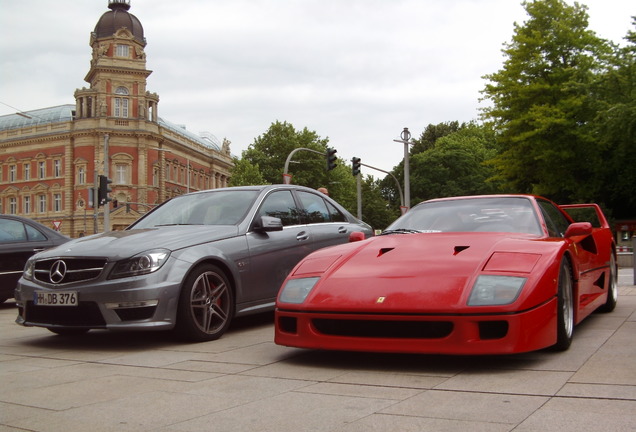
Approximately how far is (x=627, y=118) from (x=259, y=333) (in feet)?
73.3

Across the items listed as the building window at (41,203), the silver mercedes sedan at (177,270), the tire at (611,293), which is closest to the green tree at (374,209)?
the building window at (41,203)

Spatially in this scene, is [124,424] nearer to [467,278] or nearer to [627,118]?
[467,278]

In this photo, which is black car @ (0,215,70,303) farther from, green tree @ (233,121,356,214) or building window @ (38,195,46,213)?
building window @ (38,195,46,213)

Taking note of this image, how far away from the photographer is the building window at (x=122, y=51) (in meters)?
79.2

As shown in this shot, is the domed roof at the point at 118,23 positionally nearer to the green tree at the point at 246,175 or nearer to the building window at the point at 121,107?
the building window at the point at 121,107

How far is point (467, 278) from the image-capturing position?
4.34 metres

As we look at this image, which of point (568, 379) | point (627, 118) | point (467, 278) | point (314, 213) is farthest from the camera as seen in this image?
point (627, 118)

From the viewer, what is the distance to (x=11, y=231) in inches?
399

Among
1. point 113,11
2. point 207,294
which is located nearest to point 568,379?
point 207,294

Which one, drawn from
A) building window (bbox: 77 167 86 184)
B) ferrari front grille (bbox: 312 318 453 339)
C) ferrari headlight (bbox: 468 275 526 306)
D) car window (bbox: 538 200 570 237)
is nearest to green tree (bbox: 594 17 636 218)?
car window (bbox: 538 200 570 237)

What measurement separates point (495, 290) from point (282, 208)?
3.65 m

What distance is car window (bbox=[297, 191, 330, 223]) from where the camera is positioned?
25.8 ft

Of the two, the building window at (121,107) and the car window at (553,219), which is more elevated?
the building window at (121,107)

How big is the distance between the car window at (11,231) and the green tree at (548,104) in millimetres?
28345
